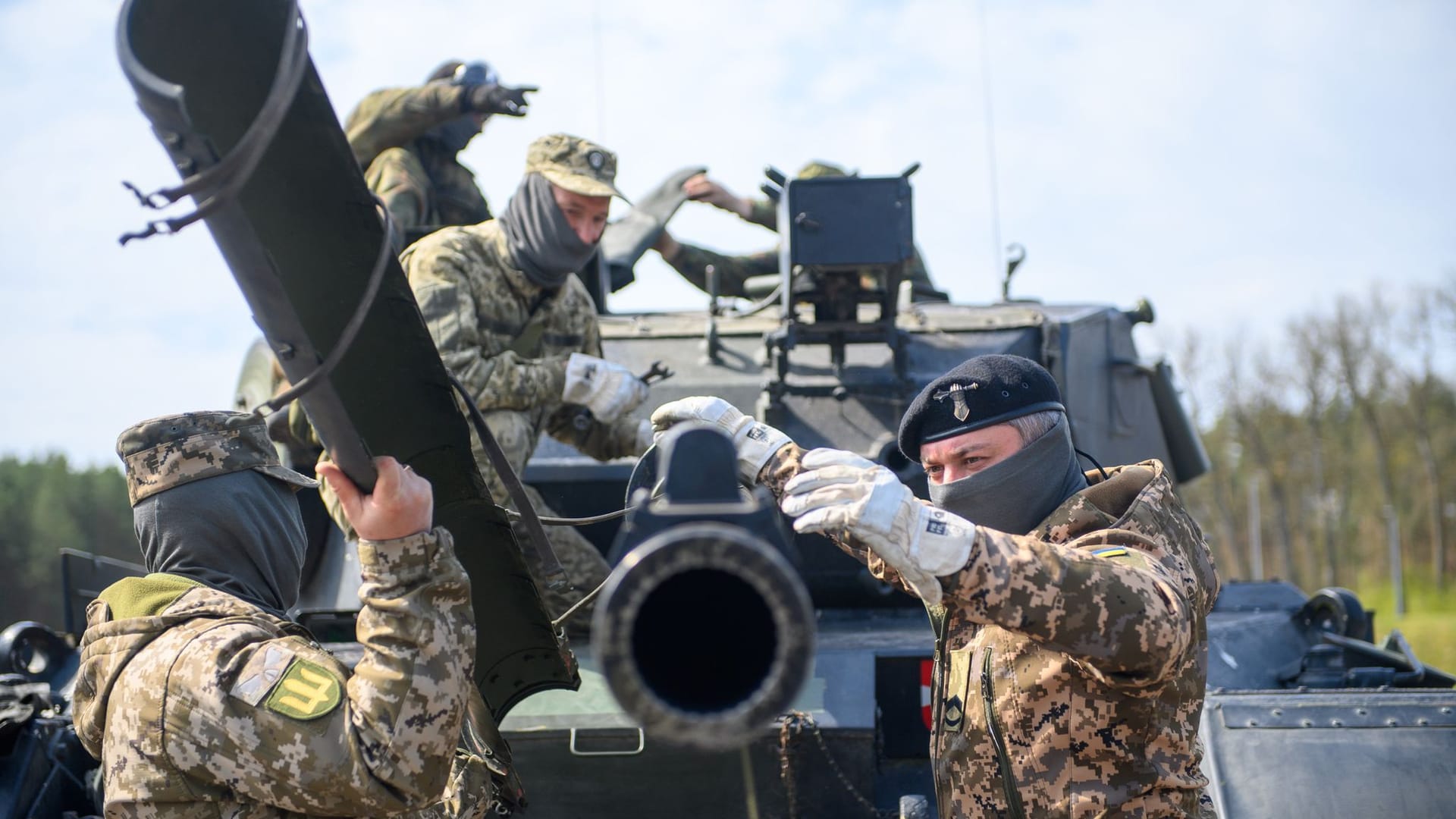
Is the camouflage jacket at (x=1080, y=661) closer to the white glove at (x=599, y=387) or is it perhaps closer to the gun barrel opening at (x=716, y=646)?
the gun barrel opening at (x=716, y=646)

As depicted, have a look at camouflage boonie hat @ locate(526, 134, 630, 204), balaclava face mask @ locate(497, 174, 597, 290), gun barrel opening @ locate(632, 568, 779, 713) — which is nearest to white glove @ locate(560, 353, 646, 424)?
balaclava face mask @ locate(497, 174, 597, 290)

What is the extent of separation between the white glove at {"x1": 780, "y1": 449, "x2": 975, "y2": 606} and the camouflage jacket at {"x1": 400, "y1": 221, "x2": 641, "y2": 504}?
2196 millimetres

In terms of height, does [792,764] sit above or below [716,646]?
below

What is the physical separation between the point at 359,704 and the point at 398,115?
4.33m

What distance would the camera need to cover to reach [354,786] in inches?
94.6

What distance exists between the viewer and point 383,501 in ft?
7.76

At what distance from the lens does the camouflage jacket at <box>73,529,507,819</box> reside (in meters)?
2.40

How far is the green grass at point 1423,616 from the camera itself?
943 inches

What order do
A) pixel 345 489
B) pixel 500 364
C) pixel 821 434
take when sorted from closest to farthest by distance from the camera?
pixel 345 489, pixel 500 364, pixel 821 434

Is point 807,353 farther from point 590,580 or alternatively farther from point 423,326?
point 423,326

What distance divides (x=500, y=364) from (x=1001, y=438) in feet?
6.56

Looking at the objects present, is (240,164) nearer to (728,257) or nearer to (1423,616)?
(728,257)

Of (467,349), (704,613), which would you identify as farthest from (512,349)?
(704,613)

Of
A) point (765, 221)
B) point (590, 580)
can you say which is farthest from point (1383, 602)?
point (590, 580)
